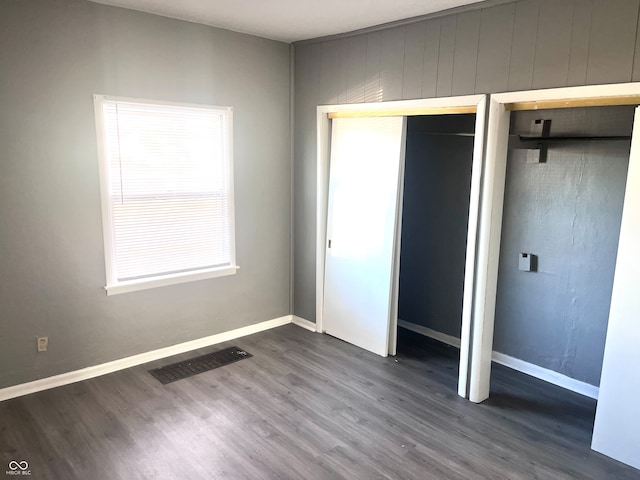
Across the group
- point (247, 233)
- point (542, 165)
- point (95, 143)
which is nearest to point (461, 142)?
point (542, 165)

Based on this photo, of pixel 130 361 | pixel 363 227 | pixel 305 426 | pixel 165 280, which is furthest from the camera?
pixel 363 227

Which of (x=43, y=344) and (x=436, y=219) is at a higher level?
(x=436, y=219)

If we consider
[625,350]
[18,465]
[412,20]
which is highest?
[412,20]

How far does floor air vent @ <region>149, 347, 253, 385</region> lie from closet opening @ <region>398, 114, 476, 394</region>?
56.2 inches

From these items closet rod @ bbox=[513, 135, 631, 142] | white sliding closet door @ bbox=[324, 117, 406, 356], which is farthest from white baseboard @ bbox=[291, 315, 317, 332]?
closet rod @ bbox=[513, 135, 631, 142]

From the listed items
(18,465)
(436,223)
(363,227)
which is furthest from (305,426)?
(436,223)

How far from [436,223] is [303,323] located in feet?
5.18

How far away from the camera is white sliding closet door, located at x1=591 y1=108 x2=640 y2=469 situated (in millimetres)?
2445

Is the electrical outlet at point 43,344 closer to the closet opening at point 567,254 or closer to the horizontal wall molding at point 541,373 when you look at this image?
the closet opening at point 567,254

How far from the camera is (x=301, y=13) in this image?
10.8ft

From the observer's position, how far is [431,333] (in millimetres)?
4398

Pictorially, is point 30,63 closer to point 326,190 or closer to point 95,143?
point 95,143

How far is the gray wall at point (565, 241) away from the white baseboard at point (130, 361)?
84.8 inches

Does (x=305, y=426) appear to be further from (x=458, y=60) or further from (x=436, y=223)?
(x=458, y=60)
